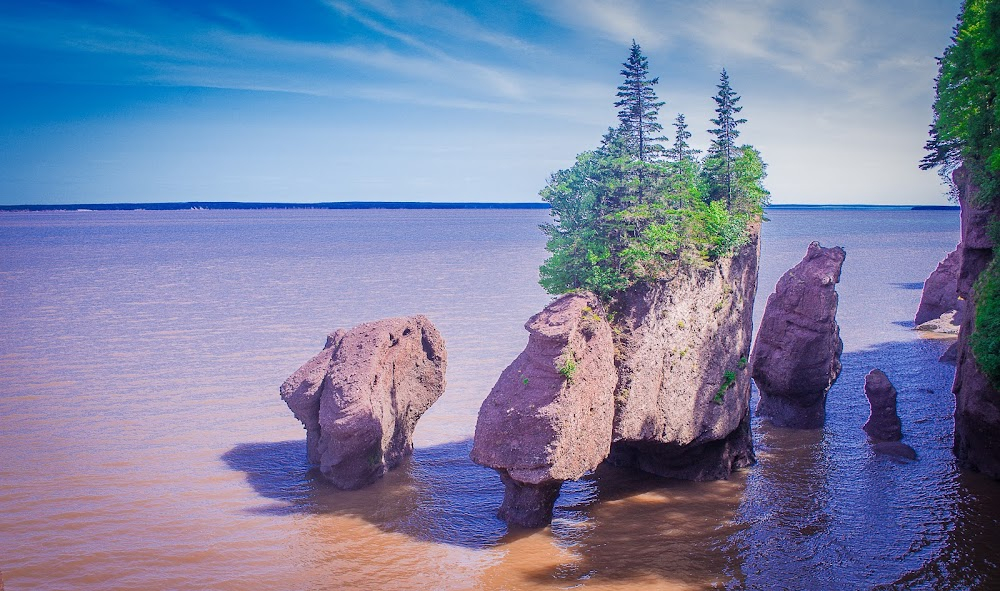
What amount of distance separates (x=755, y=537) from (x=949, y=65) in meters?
18.3

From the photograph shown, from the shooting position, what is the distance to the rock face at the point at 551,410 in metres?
15.6

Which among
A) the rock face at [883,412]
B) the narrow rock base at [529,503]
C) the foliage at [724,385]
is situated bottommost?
the narrow rock base at [529,503]

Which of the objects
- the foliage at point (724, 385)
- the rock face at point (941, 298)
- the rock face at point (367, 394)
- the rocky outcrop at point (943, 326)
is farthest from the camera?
the rock face at point (941, 298)

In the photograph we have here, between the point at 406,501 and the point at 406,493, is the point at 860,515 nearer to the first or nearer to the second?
the point at 406,501

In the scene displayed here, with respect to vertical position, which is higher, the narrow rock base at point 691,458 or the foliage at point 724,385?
the foliage at point 724,385

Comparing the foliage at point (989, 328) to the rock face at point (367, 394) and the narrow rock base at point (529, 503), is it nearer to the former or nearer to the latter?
the narrow rock base at point (529, 503)

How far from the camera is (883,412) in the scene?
22781 millimetres

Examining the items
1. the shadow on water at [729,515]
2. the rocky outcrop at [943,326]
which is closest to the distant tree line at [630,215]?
the shadow on water at [729,515]

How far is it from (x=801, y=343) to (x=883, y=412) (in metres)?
3.36

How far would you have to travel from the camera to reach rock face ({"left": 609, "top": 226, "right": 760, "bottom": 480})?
17984 millimetres

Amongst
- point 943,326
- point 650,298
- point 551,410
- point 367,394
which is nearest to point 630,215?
point 650,298

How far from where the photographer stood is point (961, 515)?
57.1 ft

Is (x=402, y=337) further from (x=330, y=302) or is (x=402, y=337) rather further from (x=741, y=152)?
(x=330, y=302)

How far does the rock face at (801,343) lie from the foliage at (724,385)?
14.9 feet
